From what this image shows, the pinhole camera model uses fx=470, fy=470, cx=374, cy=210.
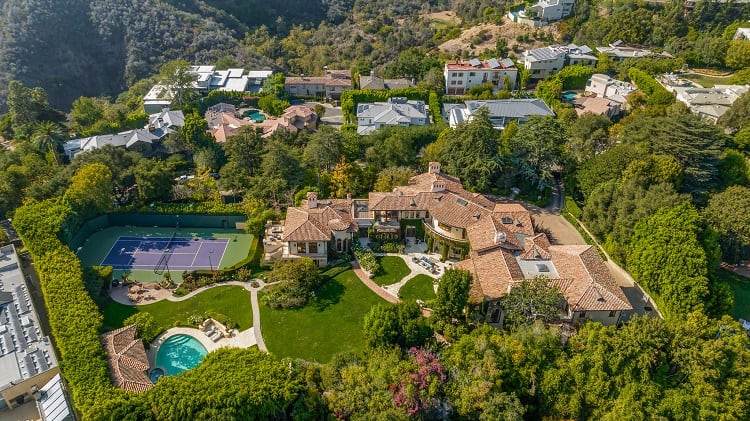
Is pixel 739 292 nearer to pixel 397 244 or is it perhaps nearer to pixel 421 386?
pixel 397 244

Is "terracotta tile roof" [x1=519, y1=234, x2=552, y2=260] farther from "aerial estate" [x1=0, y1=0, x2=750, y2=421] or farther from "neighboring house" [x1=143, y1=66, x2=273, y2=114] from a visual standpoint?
"neighboring house" [x1=143, y1=66, x2=273, y2=114]

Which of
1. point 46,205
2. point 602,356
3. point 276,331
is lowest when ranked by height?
point 276,331

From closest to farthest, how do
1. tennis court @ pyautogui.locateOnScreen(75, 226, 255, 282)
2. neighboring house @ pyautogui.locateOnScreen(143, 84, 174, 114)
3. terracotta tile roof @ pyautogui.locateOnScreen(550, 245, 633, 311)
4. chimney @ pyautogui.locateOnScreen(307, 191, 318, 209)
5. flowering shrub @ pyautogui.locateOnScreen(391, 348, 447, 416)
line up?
flowering shrub @ pyautogui.locateOnScreen(391, 348, 447, 416), terracotta tile roof @ pyautogui.locateOnScreen(550, 245, 633, 311), tennis court @ pyautogui.locateOnScreen(75, 226, 255, 282), chimney @ pyautogui.locateOnScreen(307, 191, 318, 209), neighboring house @ pyautogui.locateOnScreen(143, 84, 174, 114)

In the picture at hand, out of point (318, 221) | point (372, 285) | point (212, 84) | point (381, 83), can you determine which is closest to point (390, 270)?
point (372, 285)

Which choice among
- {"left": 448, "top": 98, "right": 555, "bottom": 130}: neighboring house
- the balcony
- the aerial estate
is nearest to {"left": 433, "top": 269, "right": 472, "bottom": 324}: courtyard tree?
the aerial estate

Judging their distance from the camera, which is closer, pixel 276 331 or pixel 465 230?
pixel 276 331

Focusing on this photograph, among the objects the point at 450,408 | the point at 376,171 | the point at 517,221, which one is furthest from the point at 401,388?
the point at 376,171

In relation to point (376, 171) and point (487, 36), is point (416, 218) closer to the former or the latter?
point (376, 171)

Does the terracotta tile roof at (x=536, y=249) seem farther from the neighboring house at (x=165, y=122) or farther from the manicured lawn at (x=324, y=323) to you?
the neighboring house at (x=165, y=122)
